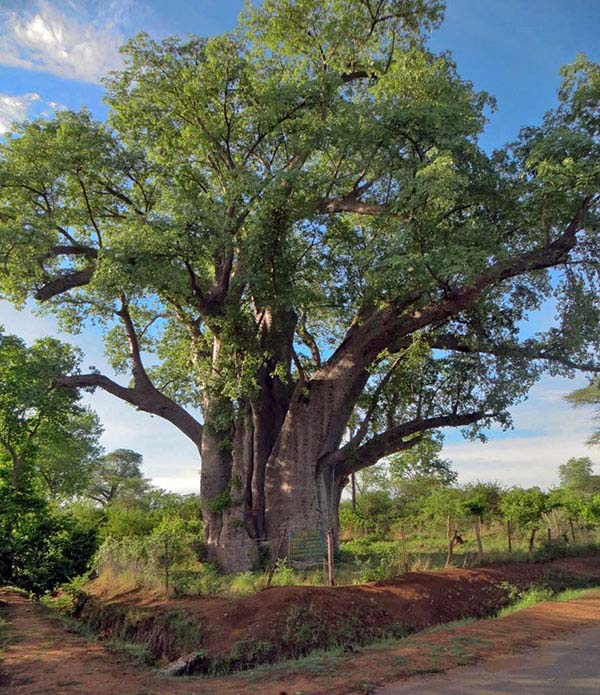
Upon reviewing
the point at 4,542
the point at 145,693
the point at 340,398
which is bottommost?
the point at 145,693

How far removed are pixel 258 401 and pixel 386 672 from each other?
999cm

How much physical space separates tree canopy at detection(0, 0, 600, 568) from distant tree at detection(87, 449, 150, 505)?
27458 millimetres

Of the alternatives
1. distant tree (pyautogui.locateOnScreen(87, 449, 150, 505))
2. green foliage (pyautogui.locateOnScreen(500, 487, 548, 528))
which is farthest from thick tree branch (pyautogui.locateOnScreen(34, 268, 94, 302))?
distant tree (pyautogui.locateOnScreen(87, 449, 150, 505))

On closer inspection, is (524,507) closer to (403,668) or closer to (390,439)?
(390,439)

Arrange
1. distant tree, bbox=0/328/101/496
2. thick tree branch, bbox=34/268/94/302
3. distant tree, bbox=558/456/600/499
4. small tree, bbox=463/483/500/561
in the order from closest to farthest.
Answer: distant tree, bbox=0/328/101/496 < thick tree branch, bbox=34/268/94/302 < small tree, bbox=463/483/500/561 < distant tree, bbox=558/456/600/499

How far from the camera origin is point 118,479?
4384cm

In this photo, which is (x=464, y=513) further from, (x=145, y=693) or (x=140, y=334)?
(x=145, y=693)

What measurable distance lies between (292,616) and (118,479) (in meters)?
38.8

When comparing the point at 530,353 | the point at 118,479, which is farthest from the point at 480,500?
the point at 118,479

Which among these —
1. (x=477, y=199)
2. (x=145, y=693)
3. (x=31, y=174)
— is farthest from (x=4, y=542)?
(x=477, y=199)

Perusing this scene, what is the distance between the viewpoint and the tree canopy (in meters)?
12.1

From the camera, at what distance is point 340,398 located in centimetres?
1497

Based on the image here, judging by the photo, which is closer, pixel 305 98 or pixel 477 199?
pixel 477 199

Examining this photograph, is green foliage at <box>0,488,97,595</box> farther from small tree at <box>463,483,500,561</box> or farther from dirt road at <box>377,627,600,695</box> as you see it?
small tree at <box>463,483,500,561</box>
